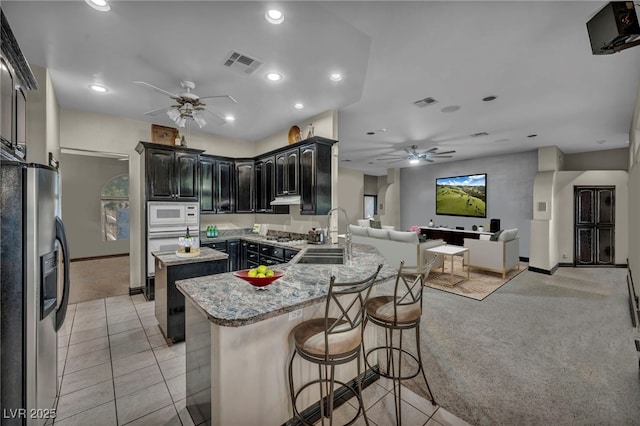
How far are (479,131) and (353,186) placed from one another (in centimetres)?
555

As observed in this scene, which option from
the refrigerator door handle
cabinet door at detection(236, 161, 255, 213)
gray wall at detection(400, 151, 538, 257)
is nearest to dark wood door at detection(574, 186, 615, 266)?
gray wall at detection(400, 151, 538, 257)

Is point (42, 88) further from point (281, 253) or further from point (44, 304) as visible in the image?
point (281, 253)

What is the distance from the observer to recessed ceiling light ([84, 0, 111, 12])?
189 centimetres

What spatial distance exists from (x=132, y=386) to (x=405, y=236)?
460 centimetres

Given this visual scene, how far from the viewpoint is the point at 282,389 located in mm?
1733

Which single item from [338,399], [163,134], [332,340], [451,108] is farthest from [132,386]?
[451,108]

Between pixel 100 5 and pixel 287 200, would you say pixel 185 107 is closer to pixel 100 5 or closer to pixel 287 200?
pixel 100 5

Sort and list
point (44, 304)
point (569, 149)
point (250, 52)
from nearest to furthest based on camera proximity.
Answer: point (44, 304) < point (250, 52) < point (569, 149)

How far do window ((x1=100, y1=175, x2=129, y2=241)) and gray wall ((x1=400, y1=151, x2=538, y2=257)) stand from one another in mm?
9518

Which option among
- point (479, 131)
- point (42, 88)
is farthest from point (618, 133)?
point (42, 88)

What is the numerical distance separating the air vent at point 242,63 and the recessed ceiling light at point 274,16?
1.92 ft

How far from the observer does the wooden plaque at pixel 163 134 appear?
4.66m

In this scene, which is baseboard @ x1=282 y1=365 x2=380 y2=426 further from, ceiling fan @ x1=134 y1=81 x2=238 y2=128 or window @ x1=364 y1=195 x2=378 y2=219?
window @ x1=364 y1=195 x2=378 y2=219

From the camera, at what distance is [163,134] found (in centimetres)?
470
